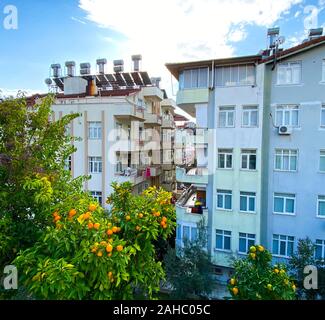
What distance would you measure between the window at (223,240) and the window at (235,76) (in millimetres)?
3595

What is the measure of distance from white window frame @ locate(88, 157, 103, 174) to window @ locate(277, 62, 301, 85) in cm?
485

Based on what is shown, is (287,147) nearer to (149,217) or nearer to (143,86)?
(149,217)

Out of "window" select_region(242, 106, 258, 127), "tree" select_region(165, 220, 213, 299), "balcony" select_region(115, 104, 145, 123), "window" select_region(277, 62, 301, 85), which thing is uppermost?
"window" select_region(277, 62, 301, 85)

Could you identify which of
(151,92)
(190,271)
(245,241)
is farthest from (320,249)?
(151,92)

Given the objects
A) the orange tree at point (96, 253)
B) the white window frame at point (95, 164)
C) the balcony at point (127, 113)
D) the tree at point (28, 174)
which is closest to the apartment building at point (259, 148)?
the balcony at point (127, 113)

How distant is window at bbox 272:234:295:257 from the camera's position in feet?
17.1

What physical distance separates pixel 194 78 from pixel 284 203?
3.63 meters

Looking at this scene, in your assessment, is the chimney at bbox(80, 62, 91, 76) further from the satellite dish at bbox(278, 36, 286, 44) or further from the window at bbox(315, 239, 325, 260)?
the window at bbox(315, 239, 325, 260)

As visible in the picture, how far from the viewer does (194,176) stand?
18.7 feet

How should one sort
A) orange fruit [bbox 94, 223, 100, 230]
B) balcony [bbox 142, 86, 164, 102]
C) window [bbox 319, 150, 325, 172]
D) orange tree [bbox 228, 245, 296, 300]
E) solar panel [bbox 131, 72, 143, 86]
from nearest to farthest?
orange fruit [bbox 94, 223, 100, 230]
orange tree [bbox 228, 245, 296, 300]
window [bbox 319, 150, 325, 172]
solar panel [bbox 131, 72, 143, 86]
balcony [bbox 142, 86, 164, 102]

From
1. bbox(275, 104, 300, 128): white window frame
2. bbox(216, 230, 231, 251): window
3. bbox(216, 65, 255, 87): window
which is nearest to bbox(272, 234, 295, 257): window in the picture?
bbox(216, 230, 231, 251): window

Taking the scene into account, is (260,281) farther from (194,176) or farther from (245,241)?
(245,241)

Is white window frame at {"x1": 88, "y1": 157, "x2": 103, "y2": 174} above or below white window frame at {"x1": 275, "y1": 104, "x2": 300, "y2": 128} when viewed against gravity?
below
